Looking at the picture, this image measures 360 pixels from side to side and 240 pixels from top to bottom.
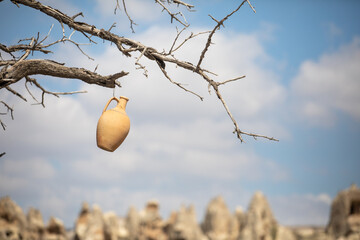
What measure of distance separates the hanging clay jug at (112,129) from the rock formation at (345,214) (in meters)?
16.7

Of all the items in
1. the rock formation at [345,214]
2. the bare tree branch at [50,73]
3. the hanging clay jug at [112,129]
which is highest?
the rock formation at [345,214]

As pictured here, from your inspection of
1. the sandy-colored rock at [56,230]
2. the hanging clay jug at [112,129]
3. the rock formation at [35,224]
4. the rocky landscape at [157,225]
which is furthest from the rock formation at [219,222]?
the hanging clay jug at [112,129]

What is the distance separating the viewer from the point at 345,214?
62.6 ft

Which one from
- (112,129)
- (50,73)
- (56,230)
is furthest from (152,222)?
(50,73)

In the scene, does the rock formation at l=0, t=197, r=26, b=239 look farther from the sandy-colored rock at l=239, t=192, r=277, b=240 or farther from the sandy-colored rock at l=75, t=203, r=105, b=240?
the sandy-colored rock at l=239, t=192, r=277, b=240

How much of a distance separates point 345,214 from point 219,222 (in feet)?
26.7

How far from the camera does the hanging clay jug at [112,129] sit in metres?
4.21

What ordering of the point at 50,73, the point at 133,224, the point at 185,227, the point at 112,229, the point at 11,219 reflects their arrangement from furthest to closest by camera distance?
1. the point at 133,224
2. the point at 185,227
3. the point at 112,229
4. the point at 11,219
5. the point at 50,73

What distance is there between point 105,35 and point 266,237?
63.6 feet

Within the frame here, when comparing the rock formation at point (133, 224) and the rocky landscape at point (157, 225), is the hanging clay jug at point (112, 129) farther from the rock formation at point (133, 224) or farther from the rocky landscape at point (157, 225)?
the rock formation at point (133, 224)

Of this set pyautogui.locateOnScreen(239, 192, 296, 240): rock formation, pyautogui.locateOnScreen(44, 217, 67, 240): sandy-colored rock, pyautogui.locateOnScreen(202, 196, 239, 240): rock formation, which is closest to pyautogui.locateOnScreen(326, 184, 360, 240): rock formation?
pyautogui.locateOnScreen(239, 192, 296, 240): rock formation

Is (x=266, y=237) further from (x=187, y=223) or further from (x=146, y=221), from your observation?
(x=146, y=221)

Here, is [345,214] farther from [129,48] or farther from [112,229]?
[129,48]

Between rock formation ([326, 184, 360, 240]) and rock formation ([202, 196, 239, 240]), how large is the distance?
19.6 ft
